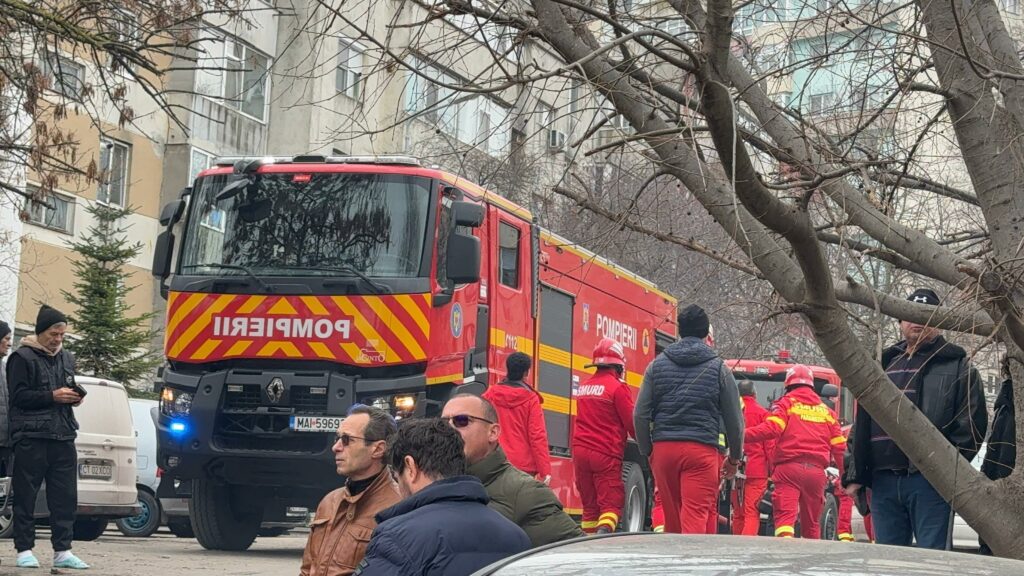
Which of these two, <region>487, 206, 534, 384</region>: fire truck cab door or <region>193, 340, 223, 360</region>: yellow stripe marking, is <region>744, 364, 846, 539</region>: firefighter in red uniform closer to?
<region>487, 206, 534, 384</region>: fire truck cab door

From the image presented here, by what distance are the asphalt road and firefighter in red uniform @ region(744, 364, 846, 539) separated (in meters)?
4.58

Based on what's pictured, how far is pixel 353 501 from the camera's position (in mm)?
6188

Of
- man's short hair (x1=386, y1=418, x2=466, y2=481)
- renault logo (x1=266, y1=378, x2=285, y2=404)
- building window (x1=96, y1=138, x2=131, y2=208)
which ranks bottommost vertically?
man's short hair (x1=386, y1=418, x2=466, y2=481)

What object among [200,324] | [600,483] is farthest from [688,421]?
[200,324]

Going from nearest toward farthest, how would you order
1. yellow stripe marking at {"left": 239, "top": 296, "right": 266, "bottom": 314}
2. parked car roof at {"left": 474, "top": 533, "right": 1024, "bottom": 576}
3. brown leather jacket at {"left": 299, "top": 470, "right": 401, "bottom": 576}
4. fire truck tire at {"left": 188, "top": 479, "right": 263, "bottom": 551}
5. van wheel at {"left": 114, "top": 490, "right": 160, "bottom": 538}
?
parked car roof at {"left": 474, "top": 533, "right": 1024, "bottom": 576}
brown leather jacket at {"left": 299, "top": 470, "right": 401, "bottom": 576}
yellow stripe marking at {"left": 239, "top": 296, "right": 266, "bottom": 314}
fire truck tire at {"left": 188, "top": 479, "right": 263, "bottom": 551}
van wheel at {"left": 114, "top": 490, "right": 160, "bottom": 538}

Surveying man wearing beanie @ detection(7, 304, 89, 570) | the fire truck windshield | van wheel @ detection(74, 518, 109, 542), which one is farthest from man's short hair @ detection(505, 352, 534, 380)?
van wheel @ detection(74, 518, 109, 542)

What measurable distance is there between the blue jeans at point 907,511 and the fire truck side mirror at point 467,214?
501cm

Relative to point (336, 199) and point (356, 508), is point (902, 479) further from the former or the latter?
point (336, 199)

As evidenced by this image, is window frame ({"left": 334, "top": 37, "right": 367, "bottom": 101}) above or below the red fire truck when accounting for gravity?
above

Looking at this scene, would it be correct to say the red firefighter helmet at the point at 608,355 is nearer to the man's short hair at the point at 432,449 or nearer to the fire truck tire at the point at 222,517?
the fire truck tire at the point at 222,517

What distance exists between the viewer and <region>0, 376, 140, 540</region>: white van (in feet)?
47.7

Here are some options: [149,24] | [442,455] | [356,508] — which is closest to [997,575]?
[442,455]

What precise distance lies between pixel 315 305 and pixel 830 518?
8.12 meters

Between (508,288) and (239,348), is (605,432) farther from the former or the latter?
(239,348)
